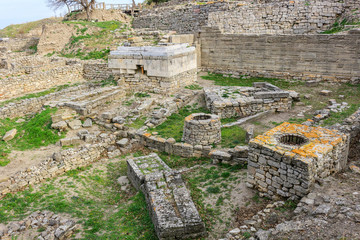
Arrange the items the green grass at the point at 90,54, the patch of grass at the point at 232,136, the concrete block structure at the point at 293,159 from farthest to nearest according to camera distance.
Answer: the green grass at the point at 90,54 → the patch of grass at the point at 232,136 → the concrete block structure at the point at 293,159

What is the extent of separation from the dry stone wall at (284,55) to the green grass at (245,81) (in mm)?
419

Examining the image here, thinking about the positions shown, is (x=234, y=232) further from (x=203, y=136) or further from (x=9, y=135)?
(x=9, y=135)

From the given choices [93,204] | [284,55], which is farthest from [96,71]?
[93,204]

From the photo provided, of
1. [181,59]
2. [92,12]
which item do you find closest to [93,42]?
[92,12]

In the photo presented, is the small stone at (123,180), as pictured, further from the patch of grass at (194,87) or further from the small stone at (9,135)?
the patch of grass at (194,87)

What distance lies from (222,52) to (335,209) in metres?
13.1

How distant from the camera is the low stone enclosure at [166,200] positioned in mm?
4902

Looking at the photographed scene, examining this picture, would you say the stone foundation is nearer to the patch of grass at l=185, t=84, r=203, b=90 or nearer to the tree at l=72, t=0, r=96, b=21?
the patch of grass at l=185, t=84, r=203, b=90

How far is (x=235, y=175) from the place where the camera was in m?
6.74

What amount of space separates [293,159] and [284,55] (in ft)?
35.7

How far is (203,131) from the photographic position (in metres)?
8.10

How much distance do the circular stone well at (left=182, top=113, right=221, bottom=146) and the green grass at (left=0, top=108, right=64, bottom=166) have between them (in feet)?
14.9

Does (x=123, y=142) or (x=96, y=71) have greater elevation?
(x=96, y=71)

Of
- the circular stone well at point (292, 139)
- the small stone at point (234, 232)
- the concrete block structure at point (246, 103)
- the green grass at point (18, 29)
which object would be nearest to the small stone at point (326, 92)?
the concrete block structure at point (246, 103)
